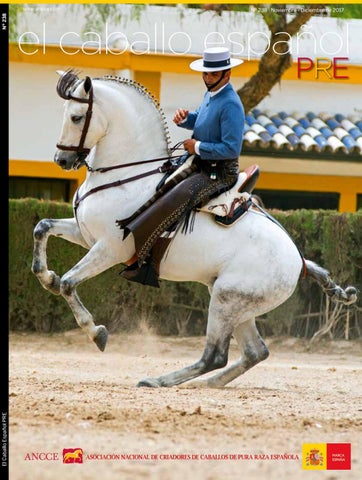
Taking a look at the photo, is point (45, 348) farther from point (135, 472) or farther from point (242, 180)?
point (135, 472)

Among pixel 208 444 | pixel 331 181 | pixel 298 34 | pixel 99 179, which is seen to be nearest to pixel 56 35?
pixel 298 34

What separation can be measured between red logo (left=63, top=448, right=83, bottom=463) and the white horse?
7.35ft

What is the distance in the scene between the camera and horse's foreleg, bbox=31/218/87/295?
26.5 feet

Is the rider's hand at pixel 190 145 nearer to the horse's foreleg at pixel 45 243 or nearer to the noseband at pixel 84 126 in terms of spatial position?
the noseband at pixel 84 126

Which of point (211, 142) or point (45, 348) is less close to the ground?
point (211, 142)

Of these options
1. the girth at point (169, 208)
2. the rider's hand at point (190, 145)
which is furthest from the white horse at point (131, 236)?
the rider's hand at point (190, 145)

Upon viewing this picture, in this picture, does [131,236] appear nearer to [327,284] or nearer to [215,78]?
[215,78]

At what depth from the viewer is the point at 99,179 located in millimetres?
8164

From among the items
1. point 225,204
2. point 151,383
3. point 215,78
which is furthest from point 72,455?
point 215,78

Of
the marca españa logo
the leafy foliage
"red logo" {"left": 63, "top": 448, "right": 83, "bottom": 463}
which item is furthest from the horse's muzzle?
the leafy foliage

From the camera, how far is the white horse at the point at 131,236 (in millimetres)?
8000

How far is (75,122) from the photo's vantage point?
8070 millimetres

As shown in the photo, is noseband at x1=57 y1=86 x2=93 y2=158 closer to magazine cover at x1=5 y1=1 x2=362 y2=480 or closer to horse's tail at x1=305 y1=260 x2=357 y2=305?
magazine cover at x1=5 y1=1 x2=362 y2=480

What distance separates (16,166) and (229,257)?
22.7ft
